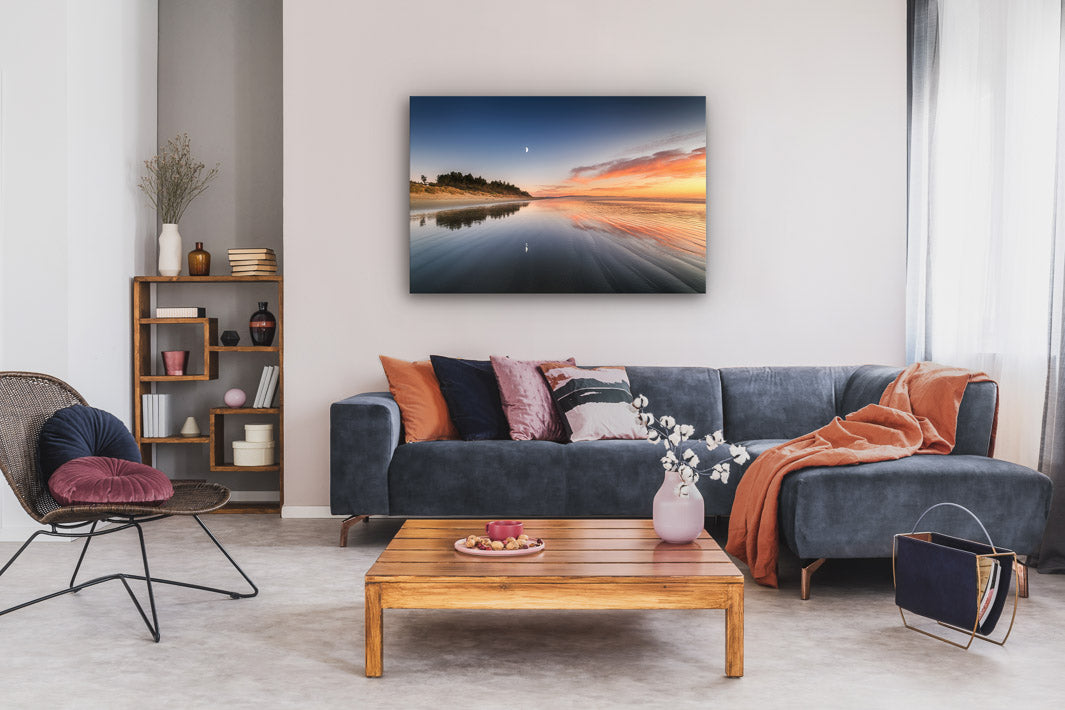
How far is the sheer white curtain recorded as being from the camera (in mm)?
3717

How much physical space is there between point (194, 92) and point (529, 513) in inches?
130

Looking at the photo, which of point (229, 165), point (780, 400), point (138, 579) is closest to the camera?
point (138, 579)

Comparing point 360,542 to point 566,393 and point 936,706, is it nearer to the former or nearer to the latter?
point 566,393

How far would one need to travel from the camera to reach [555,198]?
4773 mm

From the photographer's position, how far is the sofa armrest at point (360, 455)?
390 cm

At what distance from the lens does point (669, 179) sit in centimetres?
476

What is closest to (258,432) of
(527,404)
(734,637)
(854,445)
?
(527,404)

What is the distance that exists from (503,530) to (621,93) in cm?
296

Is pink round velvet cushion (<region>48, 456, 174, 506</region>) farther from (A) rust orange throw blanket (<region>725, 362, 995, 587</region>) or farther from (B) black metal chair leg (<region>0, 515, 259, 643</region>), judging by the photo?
(A) rust orange throw blanket (<region>725, 362, 995, 587</region>)

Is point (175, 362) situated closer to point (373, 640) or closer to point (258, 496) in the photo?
point (258, 496)

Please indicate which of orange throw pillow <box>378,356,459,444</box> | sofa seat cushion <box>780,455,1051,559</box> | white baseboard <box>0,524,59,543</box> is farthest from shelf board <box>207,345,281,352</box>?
sofa seat cushion <box>780,455,1051,559</box>

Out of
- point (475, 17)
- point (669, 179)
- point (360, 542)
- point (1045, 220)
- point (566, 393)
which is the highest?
point (475, 17)

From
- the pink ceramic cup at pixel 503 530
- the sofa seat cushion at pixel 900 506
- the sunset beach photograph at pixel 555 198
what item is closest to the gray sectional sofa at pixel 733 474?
the sofa seat cushion at pixel 900 506

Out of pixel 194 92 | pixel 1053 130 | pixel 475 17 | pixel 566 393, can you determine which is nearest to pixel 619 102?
pixel 475 17
